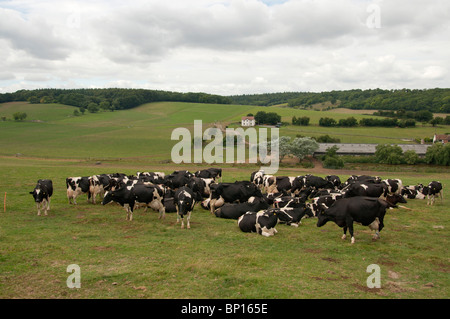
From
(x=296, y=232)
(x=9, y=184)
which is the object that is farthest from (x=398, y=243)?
(x=9, y=184)

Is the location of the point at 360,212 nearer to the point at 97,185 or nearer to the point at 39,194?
the point at 97,185

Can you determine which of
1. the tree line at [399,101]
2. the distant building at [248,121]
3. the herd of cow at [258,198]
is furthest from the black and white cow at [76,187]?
the tree line at [399,101]

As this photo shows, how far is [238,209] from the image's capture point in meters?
18.0

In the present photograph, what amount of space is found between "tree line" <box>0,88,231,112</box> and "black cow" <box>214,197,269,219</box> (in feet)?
417

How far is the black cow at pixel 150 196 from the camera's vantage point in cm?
1750

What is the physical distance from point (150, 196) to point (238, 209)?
189 inches

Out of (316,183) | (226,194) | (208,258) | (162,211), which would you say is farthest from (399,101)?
(208,258)

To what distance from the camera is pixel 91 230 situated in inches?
590


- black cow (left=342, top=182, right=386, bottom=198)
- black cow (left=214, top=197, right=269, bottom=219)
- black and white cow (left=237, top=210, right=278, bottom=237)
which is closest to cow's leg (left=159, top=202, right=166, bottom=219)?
black cow (left=214, top=197, right=269, bottom=219)

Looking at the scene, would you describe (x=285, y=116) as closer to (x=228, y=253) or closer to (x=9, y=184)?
(x=9, y=184)

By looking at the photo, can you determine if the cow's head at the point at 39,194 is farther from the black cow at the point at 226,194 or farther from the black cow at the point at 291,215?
the black cow at the point at 291,215

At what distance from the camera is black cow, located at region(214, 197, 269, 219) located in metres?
17.9

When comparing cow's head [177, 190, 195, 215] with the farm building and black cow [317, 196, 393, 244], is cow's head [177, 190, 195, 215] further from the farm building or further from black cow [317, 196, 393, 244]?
the farm building
